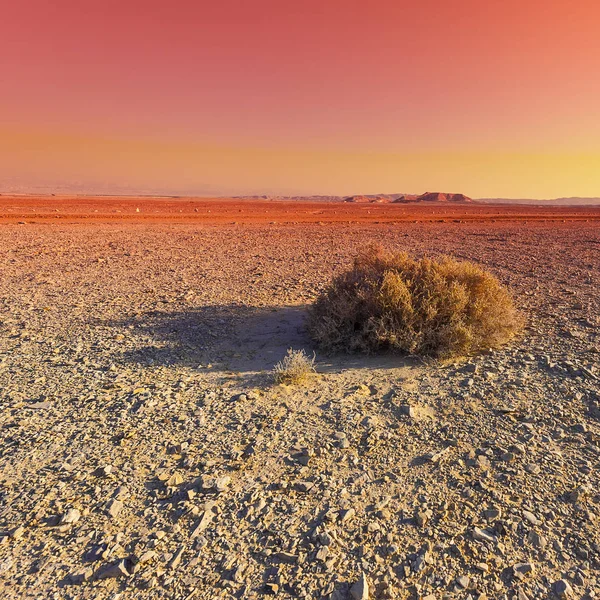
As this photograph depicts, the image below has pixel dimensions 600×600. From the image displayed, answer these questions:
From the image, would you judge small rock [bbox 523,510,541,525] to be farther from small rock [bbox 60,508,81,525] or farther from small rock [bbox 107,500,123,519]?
small rock [bbox 60,508,81,525]

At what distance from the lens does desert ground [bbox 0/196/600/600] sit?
2518 mm

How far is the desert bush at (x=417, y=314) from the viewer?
5328mm

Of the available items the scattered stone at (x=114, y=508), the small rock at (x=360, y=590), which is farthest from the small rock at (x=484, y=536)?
the scattered stone at (x=114, y=508)

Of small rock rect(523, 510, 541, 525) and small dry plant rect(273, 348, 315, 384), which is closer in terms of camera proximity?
small rock rect(523, 510, 541, 525)

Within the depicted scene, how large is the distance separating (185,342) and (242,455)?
2.71 m

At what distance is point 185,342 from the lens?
19.5 ft

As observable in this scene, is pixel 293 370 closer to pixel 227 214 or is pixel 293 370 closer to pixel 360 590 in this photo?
pixel 360 590

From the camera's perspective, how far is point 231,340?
607 centimetres

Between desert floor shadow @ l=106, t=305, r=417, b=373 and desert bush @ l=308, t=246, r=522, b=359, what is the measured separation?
25cm

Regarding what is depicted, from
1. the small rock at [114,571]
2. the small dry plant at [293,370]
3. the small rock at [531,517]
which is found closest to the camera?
the small rock at [114,571]

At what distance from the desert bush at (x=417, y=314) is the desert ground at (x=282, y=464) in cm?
24

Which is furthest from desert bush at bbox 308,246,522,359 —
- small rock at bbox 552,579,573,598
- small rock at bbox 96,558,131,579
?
small rock at bbox 96,558,131,579

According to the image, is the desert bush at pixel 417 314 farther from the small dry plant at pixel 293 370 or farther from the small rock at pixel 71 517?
the small rock at pixel 71 517

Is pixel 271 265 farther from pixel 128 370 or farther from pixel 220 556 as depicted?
pixel 220 556
